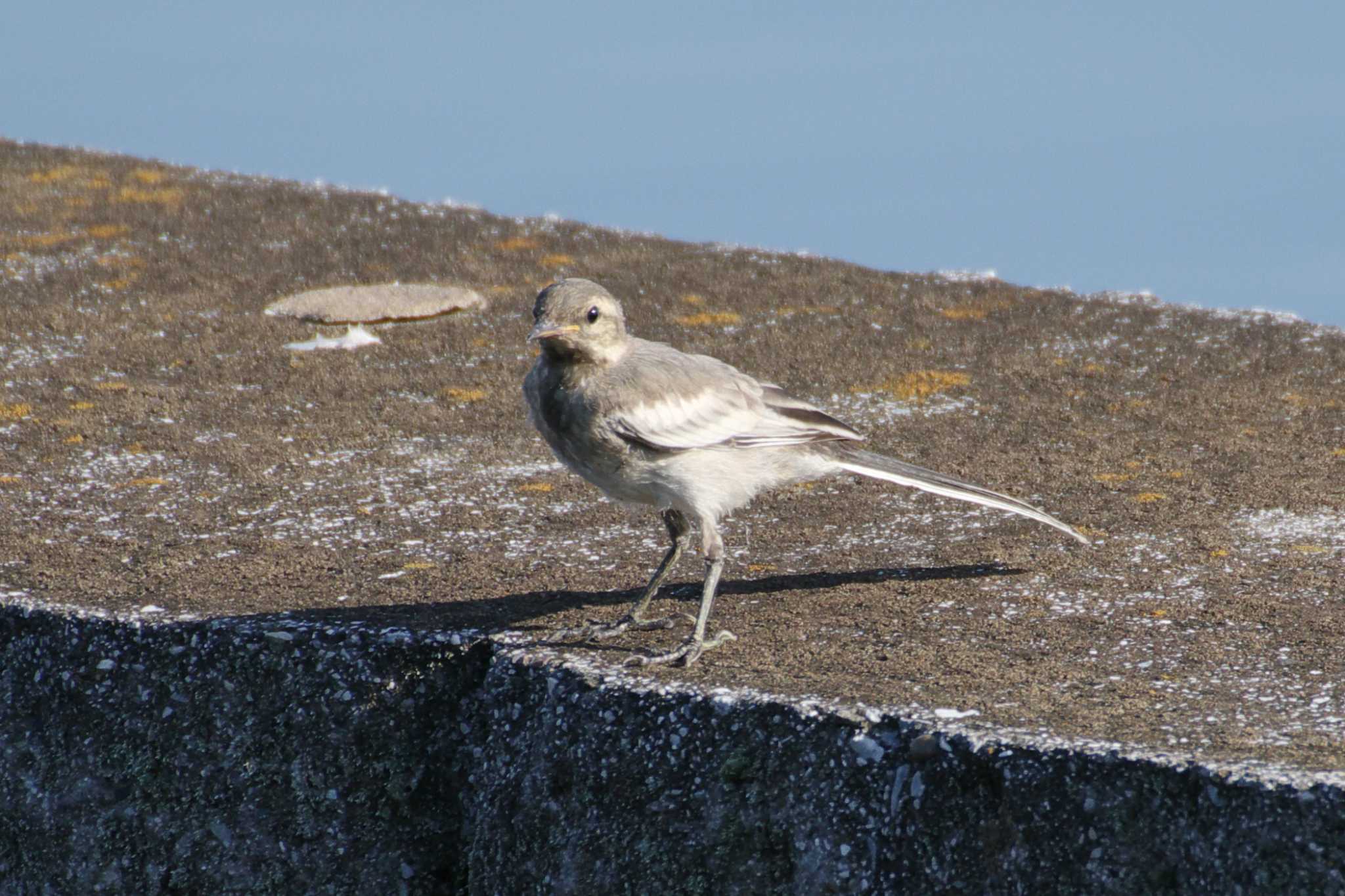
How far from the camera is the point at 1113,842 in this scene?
349 centimetres

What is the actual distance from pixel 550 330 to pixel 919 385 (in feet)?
15.2

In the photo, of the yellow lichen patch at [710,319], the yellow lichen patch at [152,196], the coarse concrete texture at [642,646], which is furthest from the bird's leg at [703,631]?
the yellow lichen patch at [152,196]

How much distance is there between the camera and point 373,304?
10273mm

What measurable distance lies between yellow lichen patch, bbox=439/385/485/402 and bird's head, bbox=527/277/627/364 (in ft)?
12.0

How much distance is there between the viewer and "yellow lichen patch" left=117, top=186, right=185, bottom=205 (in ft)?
42.8

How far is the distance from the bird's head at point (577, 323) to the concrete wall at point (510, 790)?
109 cm

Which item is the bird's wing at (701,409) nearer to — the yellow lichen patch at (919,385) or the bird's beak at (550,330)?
the bird's beak at (550,330)

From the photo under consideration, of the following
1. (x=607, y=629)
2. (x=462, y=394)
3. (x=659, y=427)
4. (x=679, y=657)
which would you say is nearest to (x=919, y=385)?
(x=462, y=394)

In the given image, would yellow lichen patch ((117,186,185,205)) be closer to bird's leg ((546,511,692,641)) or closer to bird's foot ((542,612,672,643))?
bird's leg ((546,511,692,641))

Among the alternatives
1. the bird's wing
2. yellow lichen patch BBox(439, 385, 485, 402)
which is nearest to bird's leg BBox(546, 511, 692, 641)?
the bird's wing

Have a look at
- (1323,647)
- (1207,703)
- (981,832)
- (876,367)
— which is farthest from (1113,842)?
(876,367)

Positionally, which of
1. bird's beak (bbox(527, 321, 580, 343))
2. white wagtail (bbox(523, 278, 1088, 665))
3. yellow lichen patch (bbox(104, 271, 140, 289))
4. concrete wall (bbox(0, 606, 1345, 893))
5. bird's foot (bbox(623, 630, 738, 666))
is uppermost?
yellow lichen patch (bbox(104, 271, 140, 289))

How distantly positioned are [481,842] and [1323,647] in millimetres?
2885

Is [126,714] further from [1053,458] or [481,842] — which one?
[1053,458]
